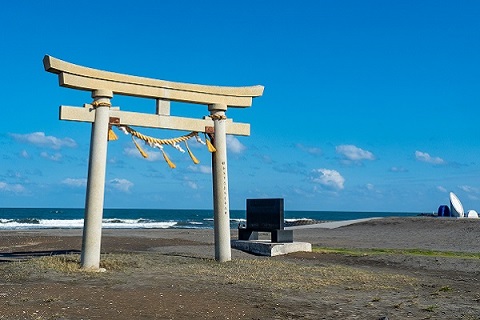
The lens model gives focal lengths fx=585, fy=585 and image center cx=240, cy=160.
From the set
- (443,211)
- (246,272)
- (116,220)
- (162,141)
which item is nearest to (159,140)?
(162,141)

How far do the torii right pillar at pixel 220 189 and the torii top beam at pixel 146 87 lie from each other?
1.55 feet

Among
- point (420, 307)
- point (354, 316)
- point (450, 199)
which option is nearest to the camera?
point (354, 316)

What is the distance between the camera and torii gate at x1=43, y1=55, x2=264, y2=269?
13484 millimetres

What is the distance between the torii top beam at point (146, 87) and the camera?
13320 mm

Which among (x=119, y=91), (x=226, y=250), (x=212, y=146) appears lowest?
(x=226, y=250)

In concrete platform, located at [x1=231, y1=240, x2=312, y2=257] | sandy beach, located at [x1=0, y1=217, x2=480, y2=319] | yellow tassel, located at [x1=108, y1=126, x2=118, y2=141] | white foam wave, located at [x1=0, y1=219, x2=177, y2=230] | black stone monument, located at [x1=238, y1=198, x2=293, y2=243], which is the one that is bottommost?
sandy beach, located at [x1=0, y1=217, x2=480, y2=319]

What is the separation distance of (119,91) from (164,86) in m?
1.27

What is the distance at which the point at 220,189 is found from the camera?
15.7 meters

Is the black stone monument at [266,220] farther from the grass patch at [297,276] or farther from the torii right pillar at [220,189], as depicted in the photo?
the torii right pillar at [220,189]

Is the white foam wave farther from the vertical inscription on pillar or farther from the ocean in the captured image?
the vertical inscription on pillar

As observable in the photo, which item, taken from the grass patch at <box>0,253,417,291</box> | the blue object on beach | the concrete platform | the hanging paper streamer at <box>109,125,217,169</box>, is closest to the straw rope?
the hanging paper streamer at <box>109,125,217,169</box>

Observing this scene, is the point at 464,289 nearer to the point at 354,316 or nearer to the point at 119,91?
the point at 354,316

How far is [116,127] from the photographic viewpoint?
14367 millimetres

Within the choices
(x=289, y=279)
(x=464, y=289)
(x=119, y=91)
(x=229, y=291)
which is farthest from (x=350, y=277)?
(x=119, y=91)
